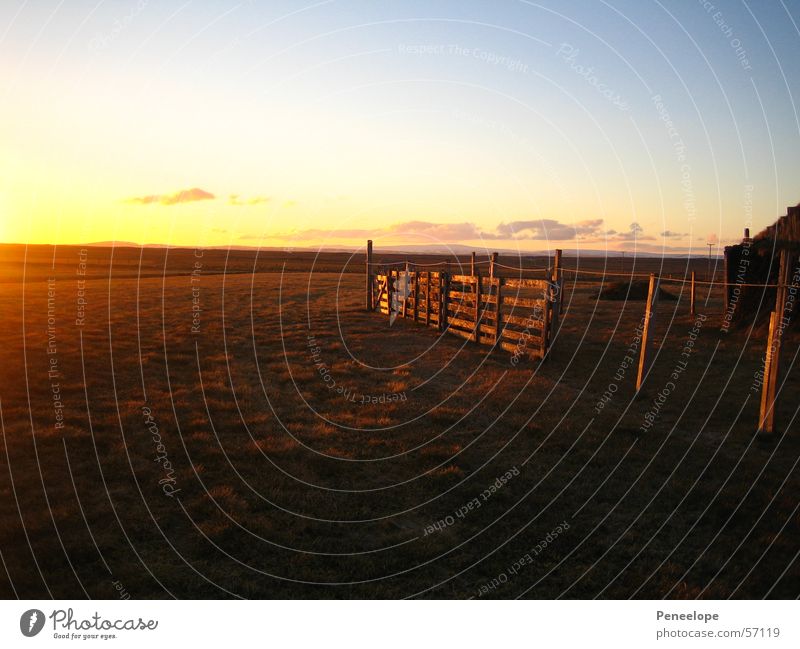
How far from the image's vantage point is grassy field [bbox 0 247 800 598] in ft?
17.1

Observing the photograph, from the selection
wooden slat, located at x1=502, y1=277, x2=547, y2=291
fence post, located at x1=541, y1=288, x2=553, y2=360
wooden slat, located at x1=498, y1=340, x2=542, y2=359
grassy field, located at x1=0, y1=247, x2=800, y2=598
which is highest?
wooden slat, located at x1=502, y1=277, x2=547, y2=291

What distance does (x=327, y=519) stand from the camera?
627 centimetres

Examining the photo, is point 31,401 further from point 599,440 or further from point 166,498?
point 599,440

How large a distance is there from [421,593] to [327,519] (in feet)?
5.38

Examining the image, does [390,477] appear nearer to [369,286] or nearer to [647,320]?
[647,320]

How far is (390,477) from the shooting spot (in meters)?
7.45

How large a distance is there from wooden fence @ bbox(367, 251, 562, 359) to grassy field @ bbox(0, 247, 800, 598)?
1.17 metres

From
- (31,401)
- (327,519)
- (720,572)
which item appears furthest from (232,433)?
(720,572)

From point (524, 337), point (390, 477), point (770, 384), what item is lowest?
point (390, 477)

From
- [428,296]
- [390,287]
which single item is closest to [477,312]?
[428,296]

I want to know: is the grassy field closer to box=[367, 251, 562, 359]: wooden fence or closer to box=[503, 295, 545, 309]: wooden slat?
box=[367, 251, 562, 359]: wooden fence

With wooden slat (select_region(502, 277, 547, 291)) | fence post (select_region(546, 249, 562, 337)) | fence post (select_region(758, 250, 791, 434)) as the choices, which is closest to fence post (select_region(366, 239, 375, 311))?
wooden slat (select_region(502, 277, 547, 291))

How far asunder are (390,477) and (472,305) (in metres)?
10.9

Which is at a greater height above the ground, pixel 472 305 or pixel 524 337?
pixel 472 305
